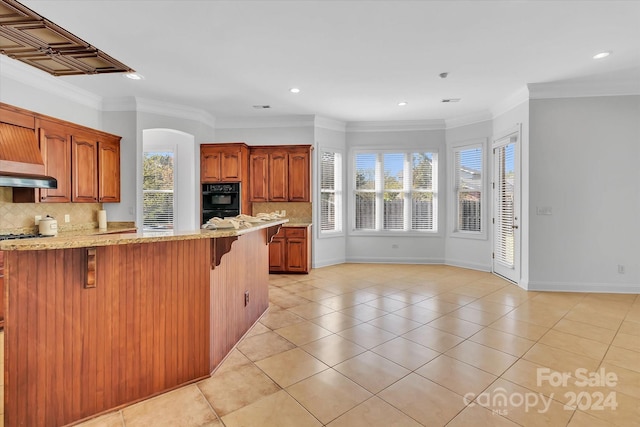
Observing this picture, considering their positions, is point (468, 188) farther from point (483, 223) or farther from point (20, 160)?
point (20, 160)

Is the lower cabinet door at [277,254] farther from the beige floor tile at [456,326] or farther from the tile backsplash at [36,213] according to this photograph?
the beige floor tile at [456,326]

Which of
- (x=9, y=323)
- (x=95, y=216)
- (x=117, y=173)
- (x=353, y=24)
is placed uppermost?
(x=353, y=24)

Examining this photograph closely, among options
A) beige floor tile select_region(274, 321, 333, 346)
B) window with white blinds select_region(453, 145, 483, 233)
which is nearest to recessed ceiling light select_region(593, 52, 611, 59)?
window with white blinds select_region(453, 145, 483, 233)

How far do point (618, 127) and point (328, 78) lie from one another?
4301 millimetres

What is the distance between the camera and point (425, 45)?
340 cm

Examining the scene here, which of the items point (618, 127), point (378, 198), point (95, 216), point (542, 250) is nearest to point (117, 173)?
point (95, 216)

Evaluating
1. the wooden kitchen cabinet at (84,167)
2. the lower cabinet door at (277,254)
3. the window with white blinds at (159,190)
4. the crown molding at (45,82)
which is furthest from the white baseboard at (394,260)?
the crown molding at (45,82)

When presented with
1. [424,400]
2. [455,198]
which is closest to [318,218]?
[455,198]

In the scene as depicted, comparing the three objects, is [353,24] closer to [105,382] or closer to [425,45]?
[425,45]

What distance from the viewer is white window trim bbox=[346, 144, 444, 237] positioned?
260 inches

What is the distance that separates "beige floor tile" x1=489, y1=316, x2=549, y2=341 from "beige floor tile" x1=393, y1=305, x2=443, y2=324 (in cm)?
61

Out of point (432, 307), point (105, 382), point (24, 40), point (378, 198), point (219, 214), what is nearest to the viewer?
point (105, 382)

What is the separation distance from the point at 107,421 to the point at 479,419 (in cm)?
228

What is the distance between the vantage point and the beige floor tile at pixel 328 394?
1.95 m
